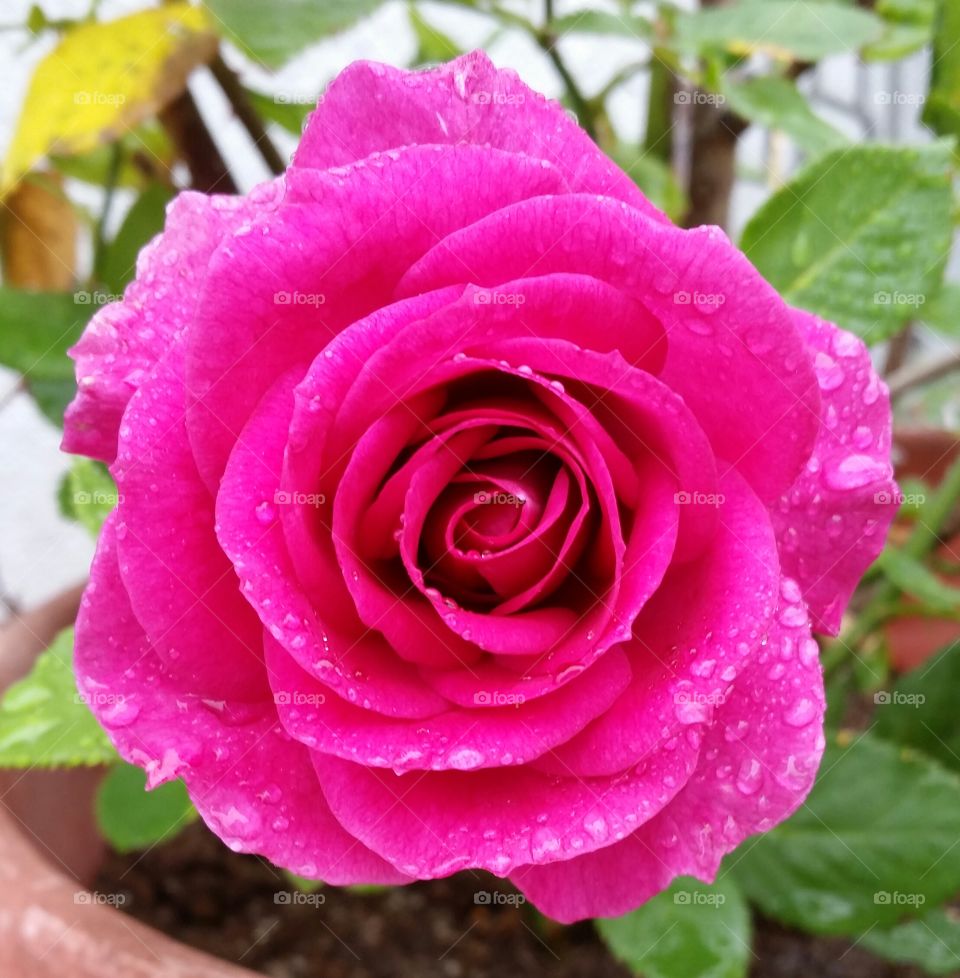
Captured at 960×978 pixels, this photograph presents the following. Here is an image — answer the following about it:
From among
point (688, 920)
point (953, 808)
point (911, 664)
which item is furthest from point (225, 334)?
point (911, 664)

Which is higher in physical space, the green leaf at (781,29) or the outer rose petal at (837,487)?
the green leaf at (781,29)

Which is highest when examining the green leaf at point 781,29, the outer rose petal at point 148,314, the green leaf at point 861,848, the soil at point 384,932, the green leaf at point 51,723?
the outer rose petal at point 148,314

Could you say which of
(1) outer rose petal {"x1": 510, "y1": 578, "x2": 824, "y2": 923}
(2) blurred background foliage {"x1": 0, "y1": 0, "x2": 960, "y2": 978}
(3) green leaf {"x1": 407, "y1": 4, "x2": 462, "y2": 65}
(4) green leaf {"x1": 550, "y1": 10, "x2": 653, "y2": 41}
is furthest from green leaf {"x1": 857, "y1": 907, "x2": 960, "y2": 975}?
(3) green leaf {"x1": 407, "y1": 4, "x2": 462, "y2": 65}

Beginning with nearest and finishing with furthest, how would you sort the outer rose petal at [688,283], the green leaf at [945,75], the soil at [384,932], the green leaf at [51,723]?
the outer rose petal at [688,283]
the green leaf at [51,723]
the green leaf at [945,75]
the soil at [384,932]

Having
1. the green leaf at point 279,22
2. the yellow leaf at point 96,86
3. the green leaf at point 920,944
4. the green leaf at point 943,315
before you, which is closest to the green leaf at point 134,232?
the yellow leaf at point 96,86

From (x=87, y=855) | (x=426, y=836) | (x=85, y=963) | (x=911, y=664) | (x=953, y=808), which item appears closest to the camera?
(x=426, y=836)

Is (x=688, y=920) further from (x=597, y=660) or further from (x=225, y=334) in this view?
(x=225, y=334)

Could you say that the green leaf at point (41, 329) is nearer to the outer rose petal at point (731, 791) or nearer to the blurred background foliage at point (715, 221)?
the blurred background foliage at point (715, 221)

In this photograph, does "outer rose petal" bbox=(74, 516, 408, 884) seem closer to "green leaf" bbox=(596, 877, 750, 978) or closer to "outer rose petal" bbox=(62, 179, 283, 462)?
"outer rose petal" bbox=(62, 179, 283, 462)
